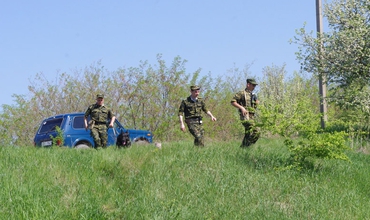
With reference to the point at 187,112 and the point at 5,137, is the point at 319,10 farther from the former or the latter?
the point at 5,137

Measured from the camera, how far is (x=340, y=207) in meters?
7.90

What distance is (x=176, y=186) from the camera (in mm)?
7930

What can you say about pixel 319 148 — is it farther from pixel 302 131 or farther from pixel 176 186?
pixel 176 186

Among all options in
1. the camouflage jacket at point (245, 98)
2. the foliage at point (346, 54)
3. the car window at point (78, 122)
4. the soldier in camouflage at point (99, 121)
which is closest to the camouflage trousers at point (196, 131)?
the camouflage jacket at point (245, 98)

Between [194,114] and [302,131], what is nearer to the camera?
[302,131]

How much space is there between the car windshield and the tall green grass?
6038mm

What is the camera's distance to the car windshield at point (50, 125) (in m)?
16.4

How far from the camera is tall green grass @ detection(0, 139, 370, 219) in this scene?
6.38 meters

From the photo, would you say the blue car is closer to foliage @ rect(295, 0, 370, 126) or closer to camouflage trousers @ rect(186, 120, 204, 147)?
camouflage trousers @ rect(186, 120, 204, 147)

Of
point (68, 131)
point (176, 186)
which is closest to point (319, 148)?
point (176, 186)

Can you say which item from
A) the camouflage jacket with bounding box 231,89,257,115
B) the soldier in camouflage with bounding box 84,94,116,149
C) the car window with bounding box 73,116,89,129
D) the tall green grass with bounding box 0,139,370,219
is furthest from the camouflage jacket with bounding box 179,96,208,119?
the car window with bounding box 73,116,89,129

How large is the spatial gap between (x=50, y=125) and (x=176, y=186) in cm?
966

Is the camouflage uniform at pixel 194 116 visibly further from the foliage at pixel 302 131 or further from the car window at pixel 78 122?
the car window at pixel 78 122

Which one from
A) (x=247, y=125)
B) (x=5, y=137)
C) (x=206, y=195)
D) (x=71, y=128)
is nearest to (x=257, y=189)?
(x=206, y=195)
